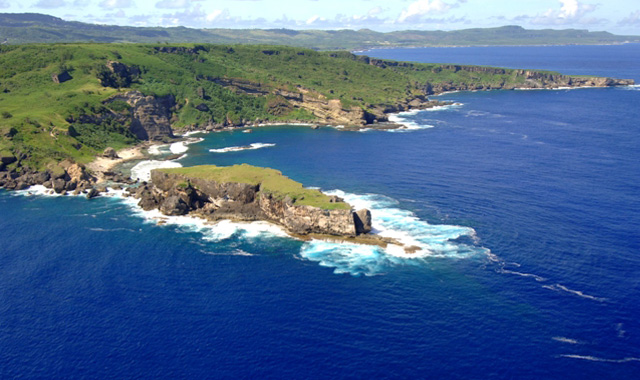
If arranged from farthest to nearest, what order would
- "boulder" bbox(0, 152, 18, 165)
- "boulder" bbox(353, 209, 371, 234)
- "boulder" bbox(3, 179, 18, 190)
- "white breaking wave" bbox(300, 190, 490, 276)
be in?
"boulder" bbox(0, 152, 18, 165) → "boulder" bbox(3, 179, 18, 190) → "boulder" bbox(353, 209, 371, 234) → "white breaking wave" bbox(300, 190, 490, 276)

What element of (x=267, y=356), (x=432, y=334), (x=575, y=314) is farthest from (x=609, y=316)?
(x=267, y=356)

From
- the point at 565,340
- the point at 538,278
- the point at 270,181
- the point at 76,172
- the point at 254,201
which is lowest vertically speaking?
the point at 565,340

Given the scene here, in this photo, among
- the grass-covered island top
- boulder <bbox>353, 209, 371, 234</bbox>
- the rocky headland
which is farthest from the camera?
the grass-covered island top

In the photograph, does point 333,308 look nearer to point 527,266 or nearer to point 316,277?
point 316,277

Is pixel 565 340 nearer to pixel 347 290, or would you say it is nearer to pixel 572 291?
pixel 572 291

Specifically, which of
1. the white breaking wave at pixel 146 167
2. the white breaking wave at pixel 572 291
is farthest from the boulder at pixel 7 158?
the white breaking wave at pixel 572 291

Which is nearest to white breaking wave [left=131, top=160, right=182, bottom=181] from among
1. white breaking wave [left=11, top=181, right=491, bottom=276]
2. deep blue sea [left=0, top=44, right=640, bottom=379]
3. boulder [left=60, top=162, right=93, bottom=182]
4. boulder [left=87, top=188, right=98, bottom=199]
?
boulder [left=60, top=162, right=93, bottom=182]

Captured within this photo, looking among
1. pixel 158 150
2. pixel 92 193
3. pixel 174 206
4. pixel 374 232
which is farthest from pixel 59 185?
pixel 374 232

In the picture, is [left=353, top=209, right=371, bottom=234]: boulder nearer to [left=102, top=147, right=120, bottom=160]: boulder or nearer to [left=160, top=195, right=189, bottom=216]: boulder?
[left=160, top=195, right=189, bottom=216]: boulder
